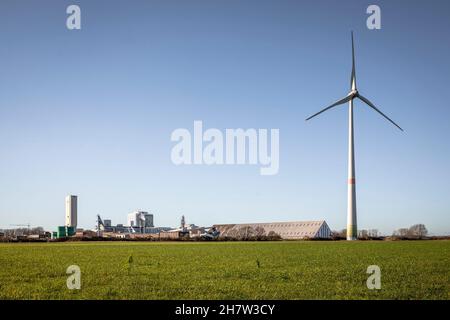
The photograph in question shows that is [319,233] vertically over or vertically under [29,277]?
under

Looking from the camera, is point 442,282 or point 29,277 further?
point 29,277

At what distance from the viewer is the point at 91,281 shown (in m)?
17.2
